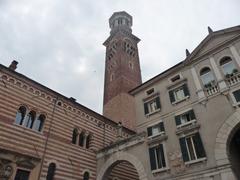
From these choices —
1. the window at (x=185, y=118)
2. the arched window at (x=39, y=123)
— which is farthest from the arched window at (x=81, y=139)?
the window at (x=185, y=118)

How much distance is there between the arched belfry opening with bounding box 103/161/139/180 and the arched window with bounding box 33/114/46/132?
7.29 metres

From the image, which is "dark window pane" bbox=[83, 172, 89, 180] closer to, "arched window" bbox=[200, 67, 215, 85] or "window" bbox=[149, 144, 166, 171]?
"window" bbox=[149, 144, 166, 171]

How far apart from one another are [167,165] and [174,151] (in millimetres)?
1147

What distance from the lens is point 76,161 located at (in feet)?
60.9

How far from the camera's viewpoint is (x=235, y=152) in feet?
47.3

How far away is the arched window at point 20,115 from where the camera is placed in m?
16.2

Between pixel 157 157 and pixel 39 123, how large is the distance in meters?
10.3

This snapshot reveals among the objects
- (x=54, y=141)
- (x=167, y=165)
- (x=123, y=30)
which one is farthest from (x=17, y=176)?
(x=123, y=30)

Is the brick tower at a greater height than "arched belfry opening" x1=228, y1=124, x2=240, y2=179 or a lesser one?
greater

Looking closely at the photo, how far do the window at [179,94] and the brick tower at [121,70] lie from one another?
13.5m

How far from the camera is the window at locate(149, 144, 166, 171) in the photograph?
1562 centimetres

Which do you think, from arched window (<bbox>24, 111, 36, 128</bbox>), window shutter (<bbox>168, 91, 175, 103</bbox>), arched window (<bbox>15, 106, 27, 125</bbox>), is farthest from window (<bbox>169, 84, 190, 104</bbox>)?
arched window (<bbox>15, 106, 27, 125</bbox>)

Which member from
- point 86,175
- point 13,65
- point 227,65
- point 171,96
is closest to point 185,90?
point 171,96

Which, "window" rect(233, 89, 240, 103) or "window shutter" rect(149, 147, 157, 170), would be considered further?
"window shutter" rect(149, 147, 157, 170)
